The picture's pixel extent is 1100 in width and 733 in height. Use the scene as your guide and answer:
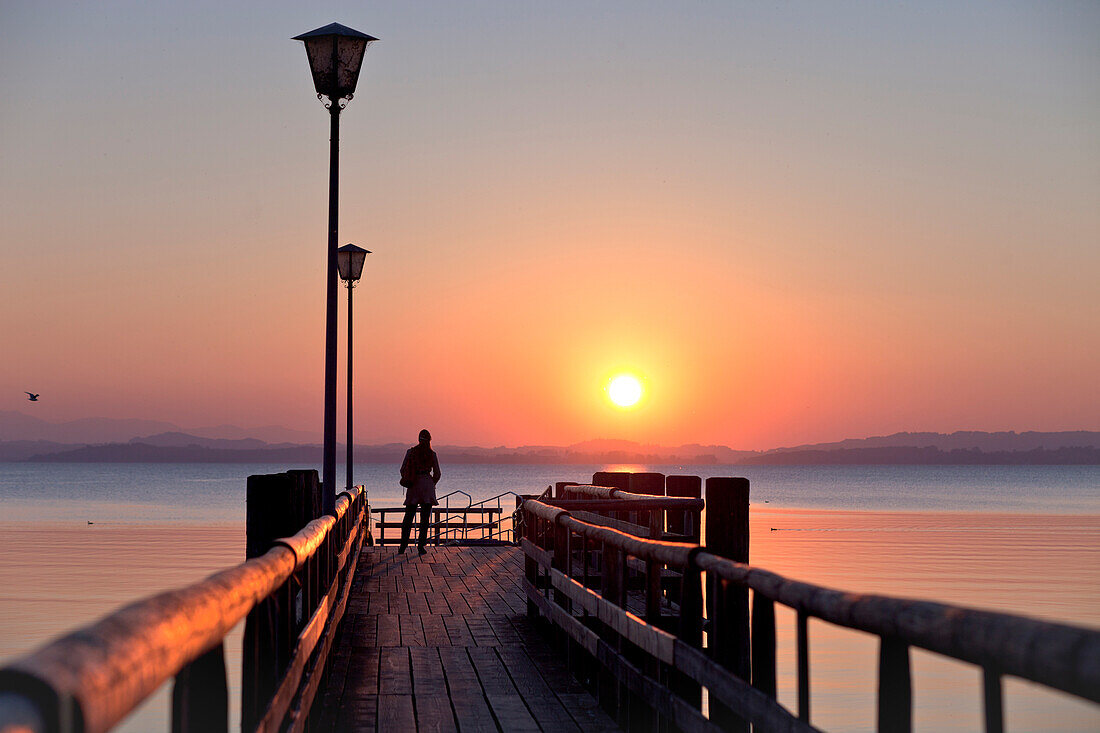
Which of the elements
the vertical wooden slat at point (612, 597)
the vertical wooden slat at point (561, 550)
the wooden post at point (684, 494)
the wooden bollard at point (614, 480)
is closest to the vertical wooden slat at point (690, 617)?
the vertical wooden slat at point (612, 597)

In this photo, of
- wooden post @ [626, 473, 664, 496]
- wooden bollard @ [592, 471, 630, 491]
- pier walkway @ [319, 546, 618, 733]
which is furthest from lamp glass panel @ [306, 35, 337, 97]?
pier walkway @ [319, 546, 618, 733]

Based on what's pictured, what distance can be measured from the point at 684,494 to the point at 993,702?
9.70m

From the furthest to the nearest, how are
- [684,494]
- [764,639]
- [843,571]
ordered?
1. [843,571]
2. [684,494]
3. [764,639]

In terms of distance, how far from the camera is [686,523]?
40.9 feet

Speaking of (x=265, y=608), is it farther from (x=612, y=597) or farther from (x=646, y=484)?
(x=646, y=484)

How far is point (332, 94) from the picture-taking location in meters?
15.3

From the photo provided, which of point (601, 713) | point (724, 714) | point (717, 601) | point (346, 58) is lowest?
point (601, 713)

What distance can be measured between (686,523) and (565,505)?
53.1 inches

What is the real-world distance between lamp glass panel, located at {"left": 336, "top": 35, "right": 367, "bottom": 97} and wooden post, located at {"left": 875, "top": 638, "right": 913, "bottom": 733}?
12.7 m

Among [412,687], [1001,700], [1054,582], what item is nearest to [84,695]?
[1001,700]

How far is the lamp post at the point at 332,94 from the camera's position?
48.8 feet

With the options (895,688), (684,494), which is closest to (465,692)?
(684,494)

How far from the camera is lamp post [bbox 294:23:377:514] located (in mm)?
14875

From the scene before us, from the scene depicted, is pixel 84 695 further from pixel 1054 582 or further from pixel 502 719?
pixel 1054 582
